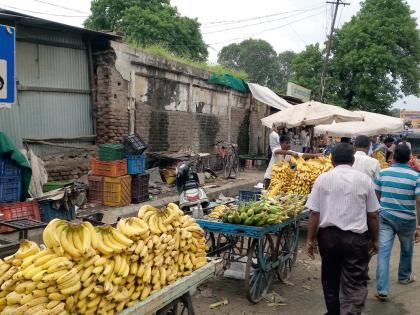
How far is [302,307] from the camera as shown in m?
5.13

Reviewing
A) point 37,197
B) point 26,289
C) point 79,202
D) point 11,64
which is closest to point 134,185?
point 79,202

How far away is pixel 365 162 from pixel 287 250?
1.69 metres

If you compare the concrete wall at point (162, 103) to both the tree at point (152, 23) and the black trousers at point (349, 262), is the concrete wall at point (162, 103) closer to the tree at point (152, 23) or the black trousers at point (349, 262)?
the black trousers at point (349, 262)

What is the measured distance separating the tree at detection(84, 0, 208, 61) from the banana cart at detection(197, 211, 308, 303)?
24.1 meters

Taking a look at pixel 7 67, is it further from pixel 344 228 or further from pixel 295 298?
pixel 344 228

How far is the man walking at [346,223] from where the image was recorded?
3949 millimetres

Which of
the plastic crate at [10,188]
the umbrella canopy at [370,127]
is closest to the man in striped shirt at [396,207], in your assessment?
the plastic crate at [10,188]

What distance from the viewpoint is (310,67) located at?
31.3 m

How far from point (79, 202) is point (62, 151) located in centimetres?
141

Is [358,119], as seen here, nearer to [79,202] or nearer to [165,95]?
[165,95]

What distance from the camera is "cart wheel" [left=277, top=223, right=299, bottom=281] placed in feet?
19.6

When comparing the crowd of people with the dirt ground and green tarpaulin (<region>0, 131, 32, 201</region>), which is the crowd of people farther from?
green tarpaulin (<region>0, 131, 32, 201</region>)

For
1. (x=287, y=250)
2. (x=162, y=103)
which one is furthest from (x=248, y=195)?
(x=162, y=103)

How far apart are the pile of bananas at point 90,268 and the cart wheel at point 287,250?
2.60 meters
